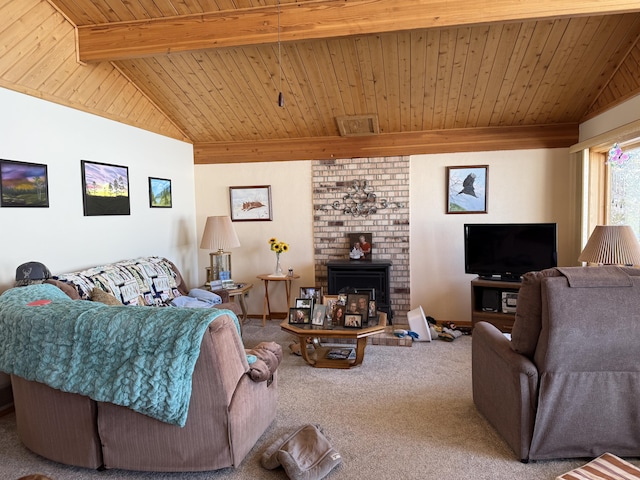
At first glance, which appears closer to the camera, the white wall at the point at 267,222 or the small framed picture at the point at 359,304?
the small framed picture at the point at 359,304

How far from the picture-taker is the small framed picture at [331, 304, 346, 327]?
3.81m

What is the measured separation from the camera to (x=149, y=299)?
4.05 m

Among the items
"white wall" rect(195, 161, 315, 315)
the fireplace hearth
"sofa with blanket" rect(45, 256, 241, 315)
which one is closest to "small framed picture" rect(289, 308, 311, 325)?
"sofa with blanket" rect(45, 256, 241, 315)

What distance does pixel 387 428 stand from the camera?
277 cm

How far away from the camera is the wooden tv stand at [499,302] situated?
460cm

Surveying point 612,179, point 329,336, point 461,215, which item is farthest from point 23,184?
point 612,179

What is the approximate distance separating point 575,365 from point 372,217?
351 centimetres

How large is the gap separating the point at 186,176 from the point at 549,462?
5041mm

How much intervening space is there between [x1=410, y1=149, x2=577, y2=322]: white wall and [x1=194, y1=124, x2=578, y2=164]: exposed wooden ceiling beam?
11 centimetres

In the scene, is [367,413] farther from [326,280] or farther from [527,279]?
[326,280]

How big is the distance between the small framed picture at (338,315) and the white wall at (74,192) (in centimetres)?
232

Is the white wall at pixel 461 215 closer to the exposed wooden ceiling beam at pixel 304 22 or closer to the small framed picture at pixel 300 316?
the small framed picture at pixel 300 316

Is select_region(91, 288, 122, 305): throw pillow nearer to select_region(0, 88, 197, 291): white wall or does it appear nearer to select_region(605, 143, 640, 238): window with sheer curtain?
select_region(0, 88, 197, 291): white wall

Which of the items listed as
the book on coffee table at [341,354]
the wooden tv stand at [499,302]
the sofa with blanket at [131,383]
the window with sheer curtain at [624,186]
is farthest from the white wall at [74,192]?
the window with sheer curtain at [624,186]
